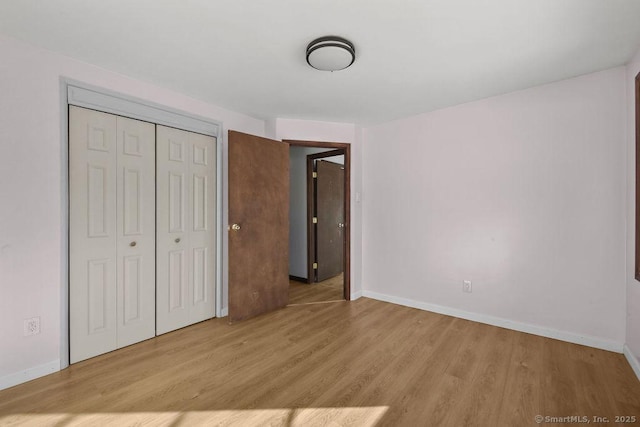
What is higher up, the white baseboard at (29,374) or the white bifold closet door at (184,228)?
the white bifold closet door at (184,228)

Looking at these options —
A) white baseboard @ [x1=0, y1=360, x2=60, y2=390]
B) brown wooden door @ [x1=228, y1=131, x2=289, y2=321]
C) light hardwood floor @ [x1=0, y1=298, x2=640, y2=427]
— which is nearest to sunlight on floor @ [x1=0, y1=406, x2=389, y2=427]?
light hardwood floor @ [x1=0, y1=298, x2=640, y2=427]

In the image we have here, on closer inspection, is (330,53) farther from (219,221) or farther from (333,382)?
(333,382)

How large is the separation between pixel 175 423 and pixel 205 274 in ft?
→ 5.30

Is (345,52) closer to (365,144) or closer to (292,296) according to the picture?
(365,144)

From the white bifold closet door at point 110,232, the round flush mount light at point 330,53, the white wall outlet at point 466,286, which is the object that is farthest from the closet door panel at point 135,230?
the white wall outlet at point 466,286

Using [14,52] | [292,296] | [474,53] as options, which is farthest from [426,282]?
[14,52]

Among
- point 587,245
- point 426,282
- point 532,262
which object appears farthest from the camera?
point 426,282

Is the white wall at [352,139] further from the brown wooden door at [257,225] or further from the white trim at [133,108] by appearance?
the white trim at [133,108]

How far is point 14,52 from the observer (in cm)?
192

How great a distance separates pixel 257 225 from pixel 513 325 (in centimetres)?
274

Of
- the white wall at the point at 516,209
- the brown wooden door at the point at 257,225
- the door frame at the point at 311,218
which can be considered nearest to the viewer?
the white wall at the point at 516,209

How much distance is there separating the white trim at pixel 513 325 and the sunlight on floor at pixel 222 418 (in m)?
1.82

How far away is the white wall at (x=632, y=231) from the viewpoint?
205cm

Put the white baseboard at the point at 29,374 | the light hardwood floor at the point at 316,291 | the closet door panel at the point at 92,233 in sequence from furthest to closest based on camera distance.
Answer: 1. the light hardwood floor at the point at 316,291
2. the closet door panel at the point at 92,233
3. the white baseboard at the point at 29,374
